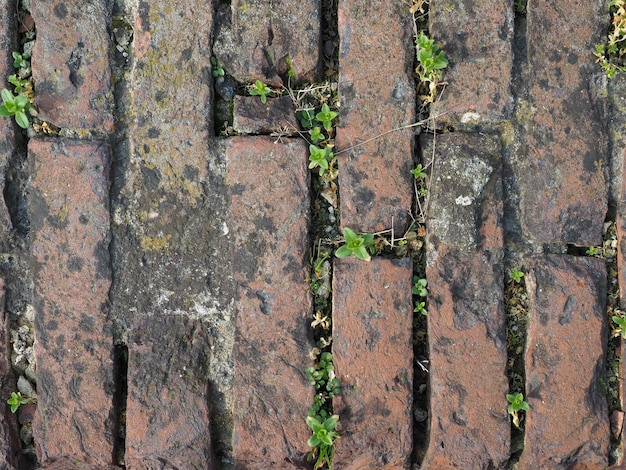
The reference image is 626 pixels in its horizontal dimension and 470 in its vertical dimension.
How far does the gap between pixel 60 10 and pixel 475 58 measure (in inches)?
70.0

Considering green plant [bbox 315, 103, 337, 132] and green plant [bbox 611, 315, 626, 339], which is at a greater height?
green plant [bbox 315, 103, 337, 132]

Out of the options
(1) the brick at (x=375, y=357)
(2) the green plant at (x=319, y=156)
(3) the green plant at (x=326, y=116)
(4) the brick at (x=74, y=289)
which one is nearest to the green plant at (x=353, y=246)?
(1) the brick at (x=375, y=357)

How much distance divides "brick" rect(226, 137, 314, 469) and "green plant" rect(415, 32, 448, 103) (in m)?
0.63

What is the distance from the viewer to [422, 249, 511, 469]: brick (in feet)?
6.90

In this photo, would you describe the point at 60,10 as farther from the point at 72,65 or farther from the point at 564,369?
the point at 564,369

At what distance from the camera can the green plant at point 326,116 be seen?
2.15 m

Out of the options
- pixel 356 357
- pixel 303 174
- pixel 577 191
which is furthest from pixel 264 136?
pixel 577 191

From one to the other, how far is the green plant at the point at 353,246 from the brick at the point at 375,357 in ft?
0.22

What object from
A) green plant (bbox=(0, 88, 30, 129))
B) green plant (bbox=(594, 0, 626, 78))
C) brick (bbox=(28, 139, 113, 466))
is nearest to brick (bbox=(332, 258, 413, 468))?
brick (bbox=(28, 139, 113, 466))

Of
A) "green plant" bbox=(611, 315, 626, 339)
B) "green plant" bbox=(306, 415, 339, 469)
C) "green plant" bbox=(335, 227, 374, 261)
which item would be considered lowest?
"green plant" bbox=(306, 415, 339, 469)

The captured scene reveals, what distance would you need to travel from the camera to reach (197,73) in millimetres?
2162

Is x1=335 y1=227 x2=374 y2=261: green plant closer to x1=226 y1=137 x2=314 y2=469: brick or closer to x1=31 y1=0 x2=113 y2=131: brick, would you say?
x1=226 y1=137 x2=314 y2=469: brick

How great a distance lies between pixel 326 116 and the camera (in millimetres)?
2158

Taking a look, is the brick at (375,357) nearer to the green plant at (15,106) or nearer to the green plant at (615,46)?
the green plant at (615,46)
